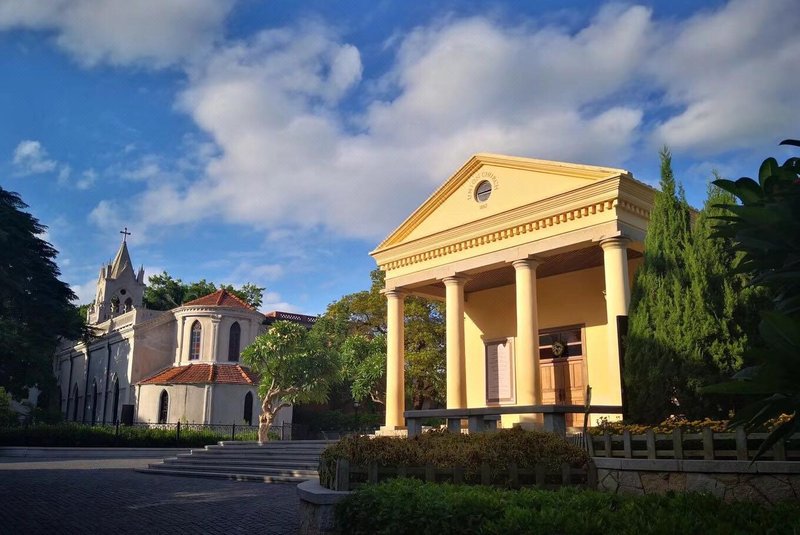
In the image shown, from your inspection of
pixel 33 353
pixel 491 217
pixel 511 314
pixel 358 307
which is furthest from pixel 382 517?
pixel 358 307

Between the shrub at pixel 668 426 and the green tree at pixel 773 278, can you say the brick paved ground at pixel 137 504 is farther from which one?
the green tree at pixel 773 278

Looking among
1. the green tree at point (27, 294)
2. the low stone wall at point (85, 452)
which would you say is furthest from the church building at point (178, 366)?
the green tree at point (27, 294)

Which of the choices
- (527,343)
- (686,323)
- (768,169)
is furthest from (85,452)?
(768,169)

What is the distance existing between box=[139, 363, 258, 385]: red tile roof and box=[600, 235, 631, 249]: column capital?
87.1ft

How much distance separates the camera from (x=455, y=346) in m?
19.9

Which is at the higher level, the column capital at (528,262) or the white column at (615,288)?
the column capital at (528,262)

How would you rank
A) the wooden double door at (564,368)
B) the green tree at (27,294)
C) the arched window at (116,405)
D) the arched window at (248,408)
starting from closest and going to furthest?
1. the wooden double door at (564,368)
2. the green tree at (27,294)
3. the arched window at (248,408)
4. the arched window at (116,405)

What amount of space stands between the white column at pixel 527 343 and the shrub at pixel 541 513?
385 inches

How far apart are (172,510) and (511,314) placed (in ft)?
42.6

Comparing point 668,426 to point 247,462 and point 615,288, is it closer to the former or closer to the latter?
point 615,288

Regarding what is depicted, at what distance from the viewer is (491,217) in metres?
19.0

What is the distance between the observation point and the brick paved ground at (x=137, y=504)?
1031 cm

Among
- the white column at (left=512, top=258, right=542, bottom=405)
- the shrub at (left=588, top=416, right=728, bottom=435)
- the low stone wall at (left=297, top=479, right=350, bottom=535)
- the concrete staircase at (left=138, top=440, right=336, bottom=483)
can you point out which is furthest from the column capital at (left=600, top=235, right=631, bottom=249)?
the low stone wall at (left=297, top=479, right=350, bottom=535)

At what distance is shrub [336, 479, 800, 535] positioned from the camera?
17.1 ft
